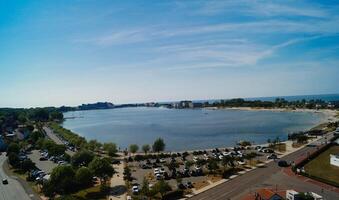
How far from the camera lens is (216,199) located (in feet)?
80.3

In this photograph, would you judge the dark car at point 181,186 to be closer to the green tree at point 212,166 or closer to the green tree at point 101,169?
the green tree at point 212,166

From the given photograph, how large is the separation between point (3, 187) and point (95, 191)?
10.4 meters

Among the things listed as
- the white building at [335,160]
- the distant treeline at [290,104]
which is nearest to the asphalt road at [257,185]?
the white building at [335,160]

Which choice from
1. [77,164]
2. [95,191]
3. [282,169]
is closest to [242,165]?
[282,169]

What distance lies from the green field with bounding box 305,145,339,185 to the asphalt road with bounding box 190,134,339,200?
2.33 m

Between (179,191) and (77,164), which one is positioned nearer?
(179,191)

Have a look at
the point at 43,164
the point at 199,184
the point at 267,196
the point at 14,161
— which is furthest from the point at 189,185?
the point at 14,161

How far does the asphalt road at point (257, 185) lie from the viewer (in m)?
25.0

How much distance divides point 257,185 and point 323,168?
8.68 metres

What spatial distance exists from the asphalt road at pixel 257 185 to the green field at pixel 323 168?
2.33m

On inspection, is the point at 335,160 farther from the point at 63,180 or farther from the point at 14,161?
the point at 14,161

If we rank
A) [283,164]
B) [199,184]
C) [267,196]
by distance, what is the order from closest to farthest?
1. [267,196]
2. [199,184]
3. [283,164]

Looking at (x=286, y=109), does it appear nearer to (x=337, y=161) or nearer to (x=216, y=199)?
(x=337, y=161)

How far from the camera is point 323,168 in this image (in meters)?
31.5
